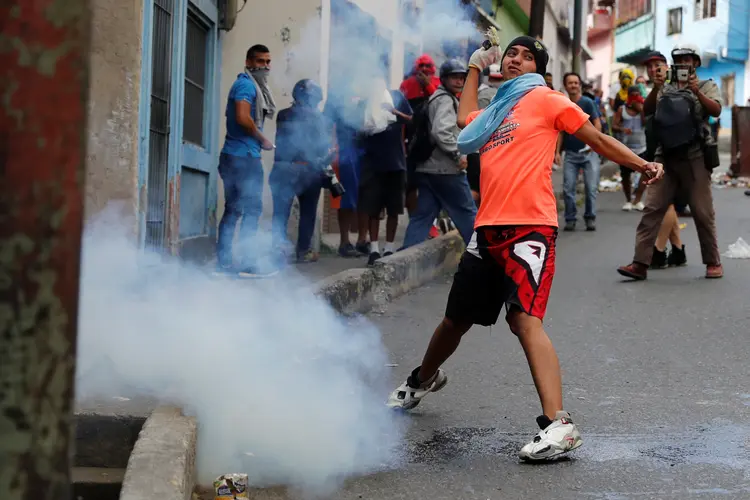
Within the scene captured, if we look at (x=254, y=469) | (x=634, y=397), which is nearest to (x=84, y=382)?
(x=254, y=469)

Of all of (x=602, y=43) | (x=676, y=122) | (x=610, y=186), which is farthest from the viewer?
(x=602, y=43)

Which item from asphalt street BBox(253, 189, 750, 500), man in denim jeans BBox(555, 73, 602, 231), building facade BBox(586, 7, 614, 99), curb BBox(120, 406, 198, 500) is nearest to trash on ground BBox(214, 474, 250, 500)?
curb BBox(120, 406, 198, 500)

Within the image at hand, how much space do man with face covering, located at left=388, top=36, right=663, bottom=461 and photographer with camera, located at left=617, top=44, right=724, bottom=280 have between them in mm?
4519

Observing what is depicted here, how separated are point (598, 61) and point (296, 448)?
5645 cm

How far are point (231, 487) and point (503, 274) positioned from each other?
144 centimetres

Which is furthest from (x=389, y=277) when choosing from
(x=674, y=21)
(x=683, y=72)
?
(x=674, y=21)

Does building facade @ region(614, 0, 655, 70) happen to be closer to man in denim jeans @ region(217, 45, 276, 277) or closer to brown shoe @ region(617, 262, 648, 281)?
brown shoe @ region(617, 262, 648, 281)

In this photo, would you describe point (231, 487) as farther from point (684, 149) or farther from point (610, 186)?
point (610, 186)

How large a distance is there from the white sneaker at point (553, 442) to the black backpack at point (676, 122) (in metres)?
5.16

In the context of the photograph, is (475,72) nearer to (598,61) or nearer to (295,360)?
(295,360)

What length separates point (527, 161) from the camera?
4160mm

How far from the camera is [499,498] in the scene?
3498mm

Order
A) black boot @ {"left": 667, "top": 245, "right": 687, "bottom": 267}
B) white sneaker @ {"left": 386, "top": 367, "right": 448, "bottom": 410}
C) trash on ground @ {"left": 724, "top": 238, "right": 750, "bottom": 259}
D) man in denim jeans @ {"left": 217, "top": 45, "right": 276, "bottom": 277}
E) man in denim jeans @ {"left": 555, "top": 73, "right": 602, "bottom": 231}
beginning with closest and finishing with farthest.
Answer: white sneaker @ {"left": 386, "top": 367, "right": 448, "bottom": 410} → man in denim jeans @ {"left": 217, "top": 45, "right": 276, "bottom": 277} → black boot @ {"left": 667, "top": 245, "right": 687, "bottom": 267} → trash on ground @ {"left": 724, "top": 238, "right": 750, "bottom": 259} → man in denim jeans @ {"left": 555, "top": 73, "right": 602, "bottom": 231}

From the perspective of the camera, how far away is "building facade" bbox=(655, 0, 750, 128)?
42.0 meters
